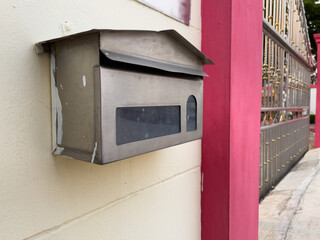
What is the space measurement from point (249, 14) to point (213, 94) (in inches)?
20.4

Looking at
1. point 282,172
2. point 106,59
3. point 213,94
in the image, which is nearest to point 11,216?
point 106,59

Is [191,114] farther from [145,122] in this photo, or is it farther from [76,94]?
[76,94]

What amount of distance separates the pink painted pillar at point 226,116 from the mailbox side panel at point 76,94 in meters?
0.80

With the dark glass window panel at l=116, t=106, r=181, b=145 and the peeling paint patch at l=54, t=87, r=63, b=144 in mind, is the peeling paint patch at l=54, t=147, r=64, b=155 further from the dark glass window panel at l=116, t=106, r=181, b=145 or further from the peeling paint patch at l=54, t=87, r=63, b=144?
the dark glass window panel at l=116, t=106, r=181, b=145

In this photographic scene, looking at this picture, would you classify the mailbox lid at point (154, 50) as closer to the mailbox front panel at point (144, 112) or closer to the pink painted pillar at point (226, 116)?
the mailbox front panel at point (144, 112)

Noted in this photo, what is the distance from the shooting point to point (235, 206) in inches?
54.0

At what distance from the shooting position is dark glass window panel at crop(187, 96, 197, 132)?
907 mm

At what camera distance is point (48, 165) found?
2.26 ft

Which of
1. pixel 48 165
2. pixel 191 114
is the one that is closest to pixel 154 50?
pixel 191 114

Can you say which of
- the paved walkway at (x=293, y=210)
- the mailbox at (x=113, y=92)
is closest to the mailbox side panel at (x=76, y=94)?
the mailbox at (x=113, y=92)

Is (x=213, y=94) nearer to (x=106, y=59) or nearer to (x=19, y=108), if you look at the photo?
(x=106, y=59)

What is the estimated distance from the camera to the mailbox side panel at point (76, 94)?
61 centimetres

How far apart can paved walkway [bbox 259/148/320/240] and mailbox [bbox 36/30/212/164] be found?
1.79 meters

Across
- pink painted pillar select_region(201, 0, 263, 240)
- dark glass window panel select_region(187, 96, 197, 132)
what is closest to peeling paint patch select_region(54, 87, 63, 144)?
dark glass window panel select_region(187, 96, 197, 132)
